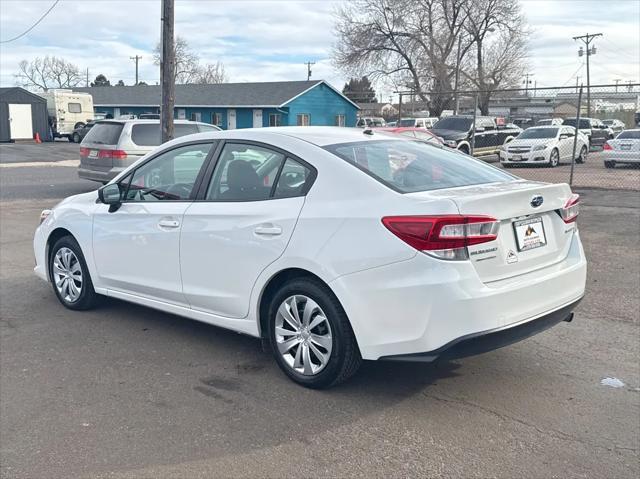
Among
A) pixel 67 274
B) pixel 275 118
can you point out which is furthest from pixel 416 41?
pixel 67 274

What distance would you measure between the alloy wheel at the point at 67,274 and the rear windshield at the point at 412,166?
2.85 metres

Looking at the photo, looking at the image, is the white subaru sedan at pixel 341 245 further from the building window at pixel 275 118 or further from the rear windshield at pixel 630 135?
the building window at pixel 275 118

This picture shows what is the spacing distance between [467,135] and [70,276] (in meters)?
21.1

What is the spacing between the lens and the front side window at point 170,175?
199 inches

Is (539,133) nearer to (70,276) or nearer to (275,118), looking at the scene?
(70,276)

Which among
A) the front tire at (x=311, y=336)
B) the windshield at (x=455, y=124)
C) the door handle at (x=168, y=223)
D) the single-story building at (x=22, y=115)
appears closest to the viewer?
the front tire at (x=311, y=336)

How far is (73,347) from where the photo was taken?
5105 mm

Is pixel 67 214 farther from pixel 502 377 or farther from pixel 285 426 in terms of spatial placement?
pixel 502 377

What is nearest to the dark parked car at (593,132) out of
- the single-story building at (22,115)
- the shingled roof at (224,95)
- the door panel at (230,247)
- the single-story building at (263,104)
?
the single-story building at (263,104)

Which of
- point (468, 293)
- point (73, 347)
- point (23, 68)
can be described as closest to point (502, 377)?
point (468, 293)

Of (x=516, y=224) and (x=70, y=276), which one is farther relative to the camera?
(x=70, y=276)

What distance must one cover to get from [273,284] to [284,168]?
0.78 meters

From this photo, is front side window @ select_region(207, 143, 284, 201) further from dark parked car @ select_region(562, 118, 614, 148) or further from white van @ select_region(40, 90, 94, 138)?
white van @ select_region(40, 90, 94, 138)

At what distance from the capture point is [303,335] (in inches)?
167
